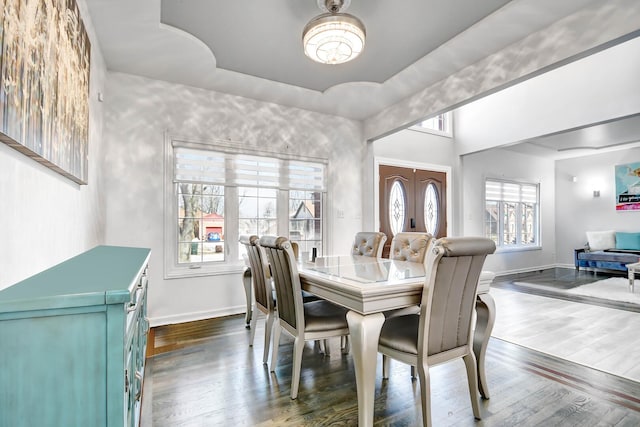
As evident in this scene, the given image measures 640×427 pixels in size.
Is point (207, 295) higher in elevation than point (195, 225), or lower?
lower

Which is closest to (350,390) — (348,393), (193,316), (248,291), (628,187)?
(348,393)

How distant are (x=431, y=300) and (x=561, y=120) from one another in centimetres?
420

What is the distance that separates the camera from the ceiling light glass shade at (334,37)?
2.25 metres

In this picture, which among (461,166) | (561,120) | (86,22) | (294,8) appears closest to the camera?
(86,22)

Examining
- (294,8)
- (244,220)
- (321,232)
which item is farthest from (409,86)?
(244,220)

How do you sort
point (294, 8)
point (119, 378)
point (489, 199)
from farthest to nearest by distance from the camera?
1. point (489, 199)
2. point (294, 8)
3. point (119, 378)

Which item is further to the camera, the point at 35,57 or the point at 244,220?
the point at 244,220

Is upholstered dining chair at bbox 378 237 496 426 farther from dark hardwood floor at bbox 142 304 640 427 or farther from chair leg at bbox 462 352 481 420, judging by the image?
dark hardwood floor at bbox 142 304 640 427

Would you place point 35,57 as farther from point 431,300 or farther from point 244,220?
point 244,220

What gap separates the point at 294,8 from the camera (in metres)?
2.44

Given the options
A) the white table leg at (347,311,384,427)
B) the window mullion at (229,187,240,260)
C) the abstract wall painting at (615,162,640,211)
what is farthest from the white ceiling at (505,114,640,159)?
the white table leg at (347,311,384,427)

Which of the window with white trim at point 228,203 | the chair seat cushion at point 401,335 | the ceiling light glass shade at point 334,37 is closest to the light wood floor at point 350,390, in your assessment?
the chair seat cushion at point 401,335

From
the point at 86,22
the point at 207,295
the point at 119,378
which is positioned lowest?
the point at 207,295

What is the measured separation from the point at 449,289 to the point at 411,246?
1.32 meters
